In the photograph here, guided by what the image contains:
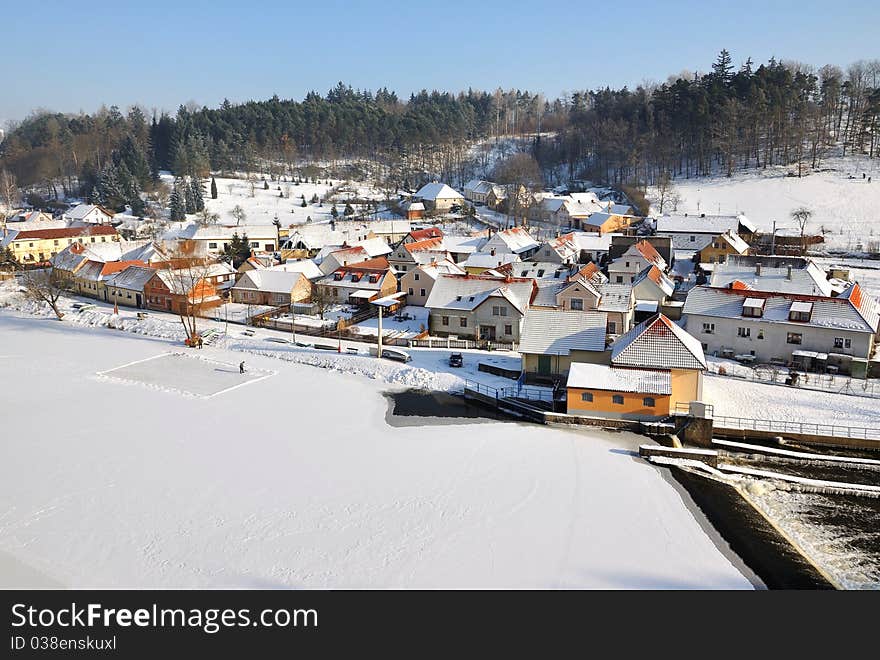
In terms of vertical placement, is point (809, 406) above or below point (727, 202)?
below

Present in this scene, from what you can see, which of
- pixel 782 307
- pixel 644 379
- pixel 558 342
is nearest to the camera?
pixel 644 379

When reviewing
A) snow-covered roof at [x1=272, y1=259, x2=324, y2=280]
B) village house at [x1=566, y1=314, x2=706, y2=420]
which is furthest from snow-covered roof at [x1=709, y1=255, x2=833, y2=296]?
snow-covered roof at [x1=272, y1=259, x2=324, y2=280]

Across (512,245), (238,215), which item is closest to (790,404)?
(512,245)

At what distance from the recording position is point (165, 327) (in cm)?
3388

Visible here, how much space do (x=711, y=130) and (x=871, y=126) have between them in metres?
15.2

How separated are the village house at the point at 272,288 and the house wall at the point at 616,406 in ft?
70.6

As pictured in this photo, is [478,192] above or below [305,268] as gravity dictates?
above

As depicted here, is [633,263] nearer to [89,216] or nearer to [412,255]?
[412,255]

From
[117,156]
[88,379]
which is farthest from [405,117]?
[88,379]

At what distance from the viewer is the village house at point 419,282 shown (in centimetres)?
3739

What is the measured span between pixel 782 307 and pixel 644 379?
9.81m

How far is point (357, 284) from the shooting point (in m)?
38.3
